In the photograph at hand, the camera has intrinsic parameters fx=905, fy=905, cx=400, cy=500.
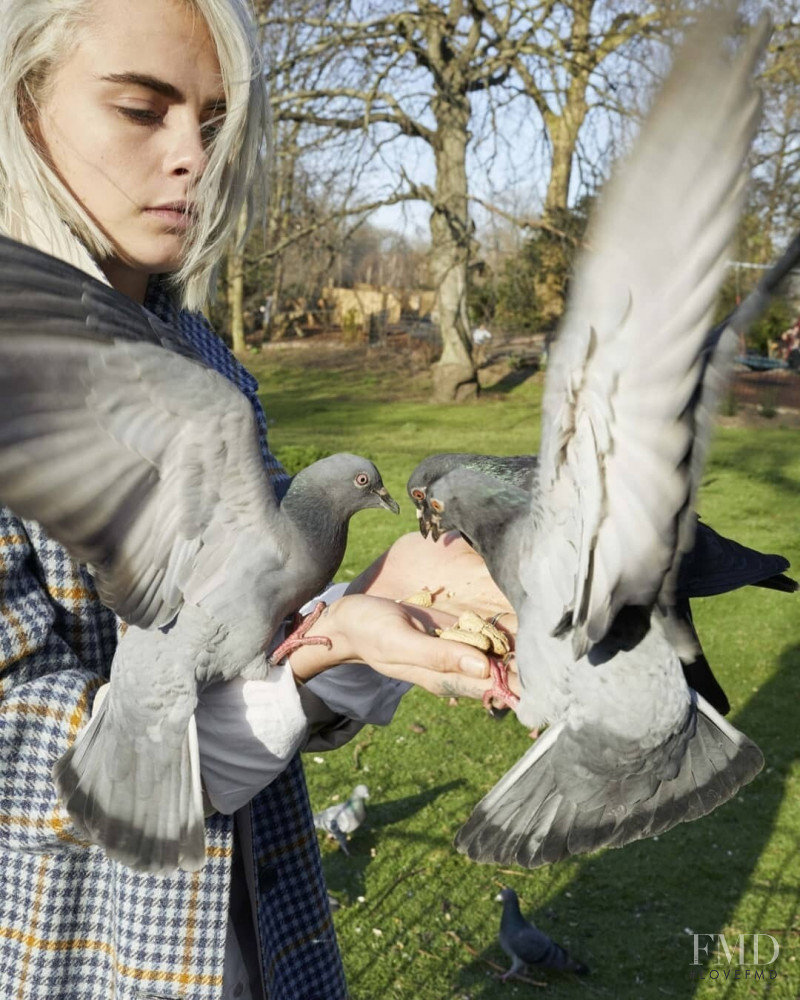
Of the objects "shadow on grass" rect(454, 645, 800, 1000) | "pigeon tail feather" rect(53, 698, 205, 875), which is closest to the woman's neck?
"pigeon tail feather" rect(53, 698, 205, 875)

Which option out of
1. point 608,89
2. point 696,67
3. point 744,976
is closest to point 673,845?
point 744,976

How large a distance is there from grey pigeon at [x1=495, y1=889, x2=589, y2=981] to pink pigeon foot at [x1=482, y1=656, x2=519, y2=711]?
5.75 feet

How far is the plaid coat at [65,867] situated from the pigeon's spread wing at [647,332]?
0.88 meters

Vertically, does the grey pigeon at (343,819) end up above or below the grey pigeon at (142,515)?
below

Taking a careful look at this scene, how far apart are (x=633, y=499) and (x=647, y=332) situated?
0.93ft

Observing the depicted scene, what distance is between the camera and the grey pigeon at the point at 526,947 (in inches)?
131

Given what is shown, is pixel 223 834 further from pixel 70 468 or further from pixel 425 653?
pixel 70 468

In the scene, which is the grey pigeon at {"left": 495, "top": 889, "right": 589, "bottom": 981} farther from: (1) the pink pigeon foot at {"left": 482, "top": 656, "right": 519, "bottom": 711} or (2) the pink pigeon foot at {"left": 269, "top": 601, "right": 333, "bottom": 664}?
(2) the pink pigeon foot at {"left": 269, "top": 601, "right": 333, "bottom": 664}

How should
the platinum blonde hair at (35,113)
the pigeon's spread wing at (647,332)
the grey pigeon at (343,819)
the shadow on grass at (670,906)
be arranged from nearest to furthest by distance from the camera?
the pigeon's spread wing at (647,332)
the platinum blonde hair at (35,113)
the shadow on grass at (670,906)
the grey pigeon at (343,819)

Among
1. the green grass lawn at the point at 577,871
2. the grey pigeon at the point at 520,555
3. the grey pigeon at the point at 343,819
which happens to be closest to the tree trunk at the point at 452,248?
the green grass lawn at the point at 577,871

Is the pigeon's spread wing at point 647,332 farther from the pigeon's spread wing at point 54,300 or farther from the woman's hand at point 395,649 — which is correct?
the pigeon's spread wing at point 54,300

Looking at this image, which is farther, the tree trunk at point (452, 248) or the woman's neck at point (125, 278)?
the tree trunk at point (452, 248)

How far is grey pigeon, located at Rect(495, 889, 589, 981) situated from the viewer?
131 inches

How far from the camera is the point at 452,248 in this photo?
14.9m
